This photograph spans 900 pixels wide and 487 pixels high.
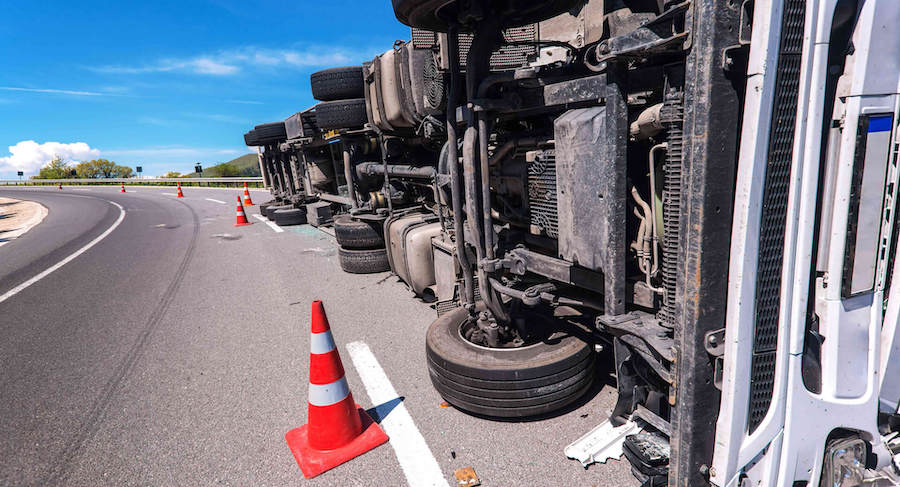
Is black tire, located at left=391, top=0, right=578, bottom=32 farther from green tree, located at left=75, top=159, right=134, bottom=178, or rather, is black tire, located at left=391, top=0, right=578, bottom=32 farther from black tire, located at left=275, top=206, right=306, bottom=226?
green tree, located at left=75, top=159, right=134, bottom=178

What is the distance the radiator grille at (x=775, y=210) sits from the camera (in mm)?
1408

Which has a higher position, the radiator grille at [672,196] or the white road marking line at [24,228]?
the radiator grille at [672,196]

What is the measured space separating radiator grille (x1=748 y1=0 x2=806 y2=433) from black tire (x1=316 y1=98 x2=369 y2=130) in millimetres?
5576

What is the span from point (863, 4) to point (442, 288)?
3.42 meters

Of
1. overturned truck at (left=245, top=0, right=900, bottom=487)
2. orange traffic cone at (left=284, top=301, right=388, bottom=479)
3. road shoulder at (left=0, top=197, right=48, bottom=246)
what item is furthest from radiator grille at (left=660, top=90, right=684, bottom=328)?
road shoulder at (left=0, top=197, right=48, bottom=246)

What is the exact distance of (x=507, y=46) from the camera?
10.6 feet

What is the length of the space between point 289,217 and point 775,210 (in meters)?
10.8

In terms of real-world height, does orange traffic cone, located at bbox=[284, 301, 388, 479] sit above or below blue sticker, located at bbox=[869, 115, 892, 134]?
below

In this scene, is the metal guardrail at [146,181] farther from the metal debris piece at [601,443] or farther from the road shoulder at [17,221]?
the metal debris piece at [601,443]

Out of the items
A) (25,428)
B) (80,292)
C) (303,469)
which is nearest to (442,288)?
(303,469)

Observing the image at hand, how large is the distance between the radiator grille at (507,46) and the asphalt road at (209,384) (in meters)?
2.35

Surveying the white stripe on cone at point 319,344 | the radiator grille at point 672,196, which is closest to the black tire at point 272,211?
the white stripe on cone at point 319,344

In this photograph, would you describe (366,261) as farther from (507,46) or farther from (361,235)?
(507,46)

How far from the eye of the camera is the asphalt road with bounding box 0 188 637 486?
2.40 m
